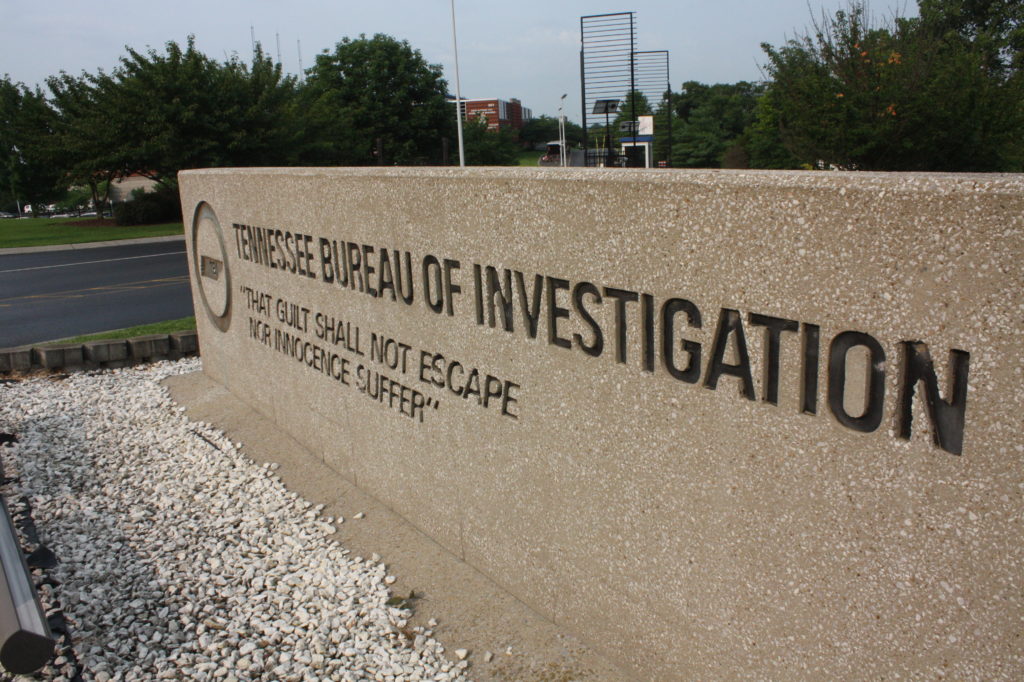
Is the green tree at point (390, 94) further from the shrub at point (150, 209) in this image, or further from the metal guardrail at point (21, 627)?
the metal guardrail at point (21, 627)

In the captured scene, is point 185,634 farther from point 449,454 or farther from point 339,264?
point 339,264

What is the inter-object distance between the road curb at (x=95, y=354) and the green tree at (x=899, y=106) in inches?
408

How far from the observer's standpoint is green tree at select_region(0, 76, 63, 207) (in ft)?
102

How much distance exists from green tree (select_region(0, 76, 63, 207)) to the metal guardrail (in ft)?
97.9

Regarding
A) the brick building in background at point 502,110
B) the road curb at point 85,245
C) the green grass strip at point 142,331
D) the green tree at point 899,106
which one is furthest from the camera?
the brick building in background at point 502,110

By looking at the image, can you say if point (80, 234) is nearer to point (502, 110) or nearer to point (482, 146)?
point (482, 146)

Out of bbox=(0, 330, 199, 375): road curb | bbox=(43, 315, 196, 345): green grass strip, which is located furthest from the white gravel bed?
bbox=(43, 315, 196, 345): green grass strip

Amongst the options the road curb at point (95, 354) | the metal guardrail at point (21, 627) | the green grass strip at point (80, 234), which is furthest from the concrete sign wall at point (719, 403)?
the green grass strip at point (80, 234)

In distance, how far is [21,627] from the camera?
2781 mm

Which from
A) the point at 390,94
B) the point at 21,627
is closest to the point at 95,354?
the point at 21,627

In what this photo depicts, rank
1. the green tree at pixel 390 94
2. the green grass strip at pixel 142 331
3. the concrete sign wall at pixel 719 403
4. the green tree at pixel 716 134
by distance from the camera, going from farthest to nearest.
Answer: the green tree at pixel 390 94 → the green tree at pixel 716 134 → the green grass strip at pixel 142 331 → the concrete sign wall at pixel 719 403

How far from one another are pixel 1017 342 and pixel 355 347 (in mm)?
3547

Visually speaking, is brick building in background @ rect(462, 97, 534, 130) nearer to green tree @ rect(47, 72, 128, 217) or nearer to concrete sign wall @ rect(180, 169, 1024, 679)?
green tree @ rect(47, 72, 128, 217)

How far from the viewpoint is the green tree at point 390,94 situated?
48.9m
